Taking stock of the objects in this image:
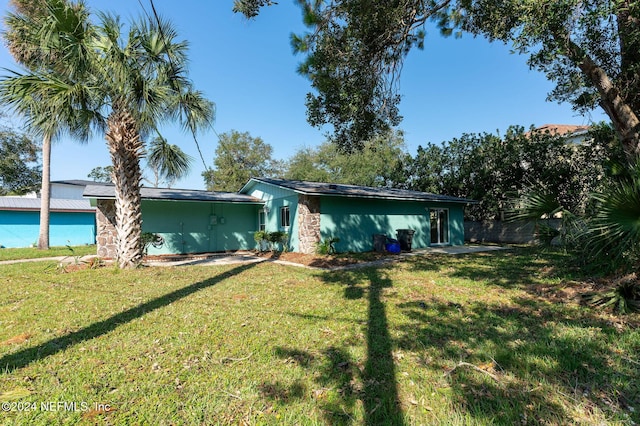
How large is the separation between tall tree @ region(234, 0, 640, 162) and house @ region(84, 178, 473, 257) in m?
4.53

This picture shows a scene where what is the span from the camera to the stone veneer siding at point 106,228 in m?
12.2

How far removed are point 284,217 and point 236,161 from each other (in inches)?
1049

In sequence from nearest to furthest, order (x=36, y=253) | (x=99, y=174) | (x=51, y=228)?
(x=36, y=253) → (x=51, y=228) → (x=99, y=174)

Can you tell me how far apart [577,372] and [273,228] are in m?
12.6

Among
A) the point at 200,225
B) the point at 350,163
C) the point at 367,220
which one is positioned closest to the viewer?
the point at 367,220

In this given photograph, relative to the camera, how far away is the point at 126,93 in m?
7.89

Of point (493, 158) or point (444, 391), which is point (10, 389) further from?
point (493, 158)

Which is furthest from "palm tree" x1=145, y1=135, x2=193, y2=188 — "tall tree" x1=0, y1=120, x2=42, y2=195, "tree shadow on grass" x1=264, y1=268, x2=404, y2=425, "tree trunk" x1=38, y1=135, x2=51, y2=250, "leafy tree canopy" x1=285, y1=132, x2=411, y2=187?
"tall tree" x1=0, y1=120, x2=42, y2=195

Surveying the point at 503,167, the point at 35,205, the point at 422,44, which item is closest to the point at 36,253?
the point at 35,205

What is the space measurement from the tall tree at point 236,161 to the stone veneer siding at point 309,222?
26.0 m

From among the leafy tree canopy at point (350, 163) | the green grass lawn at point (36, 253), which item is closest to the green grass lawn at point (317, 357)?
the green grass lawn at point (36, 253)

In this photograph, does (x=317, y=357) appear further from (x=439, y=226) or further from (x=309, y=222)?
(x=439, y=226)

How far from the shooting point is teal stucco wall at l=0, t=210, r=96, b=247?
60.9 feet

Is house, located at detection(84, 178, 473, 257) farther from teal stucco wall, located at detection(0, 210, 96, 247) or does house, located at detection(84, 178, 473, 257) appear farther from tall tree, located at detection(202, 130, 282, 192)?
tall tree, located at detection(202, 130, 282, 192)
